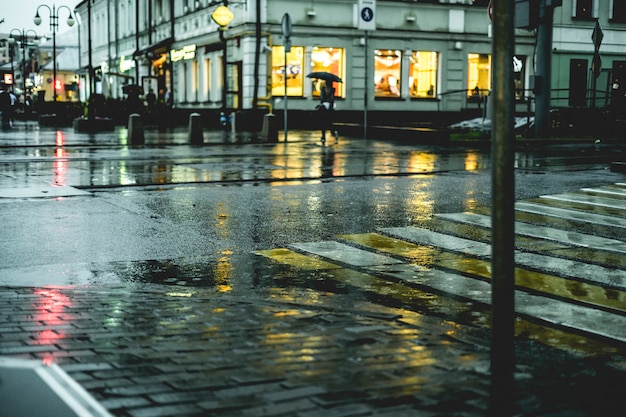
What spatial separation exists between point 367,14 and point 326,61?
14301 mm

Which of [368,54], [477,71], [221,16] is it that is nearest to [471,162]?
[221,16]

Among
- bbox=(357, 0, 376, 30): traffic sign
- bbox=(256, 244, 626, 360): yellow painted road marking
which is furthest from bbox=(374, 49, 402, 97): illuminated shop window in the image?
bbox=(256, 244, 626, 360): yellow painted road marking

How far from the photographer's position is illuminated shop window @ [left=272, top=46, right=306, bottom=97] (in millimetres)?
38469

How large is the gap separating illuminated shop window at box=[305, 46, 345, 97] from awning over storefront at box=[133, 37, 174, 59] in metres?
11.2

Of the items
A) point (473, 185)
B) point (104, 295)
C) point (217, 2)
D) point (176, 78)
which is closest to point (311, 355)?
point (104, 295)

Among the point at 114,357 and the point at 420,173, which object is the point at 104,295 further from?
the point at 420,173

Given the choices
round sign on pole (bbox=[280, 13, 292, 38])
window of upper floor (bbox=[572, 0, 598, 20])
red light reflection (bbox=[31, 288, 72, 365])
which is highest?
window of upper floor (bbox=[572, 0, 598, 20])

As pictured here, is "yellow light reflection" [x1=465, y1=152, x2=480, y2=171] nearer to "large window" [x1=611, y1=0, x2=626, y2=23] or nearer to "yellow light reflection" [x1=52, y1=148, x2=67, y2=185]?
"yellow light reflection" [x1=52, y1=148, x2=67, y2=185]

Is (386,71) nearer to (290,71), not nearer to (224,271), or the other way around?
(290,71)

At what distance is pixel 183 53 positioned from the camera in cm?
4553

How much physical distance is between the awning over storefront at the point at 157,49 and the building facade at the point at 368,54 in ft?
0.50

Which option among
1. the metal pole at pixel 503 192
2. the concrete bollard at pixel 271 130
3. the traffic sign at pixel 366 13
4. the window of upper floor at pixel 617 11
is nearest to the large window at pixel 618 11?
the window of upper floor at pixel 617 11

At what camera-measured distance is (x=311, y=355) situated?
14.5 ft

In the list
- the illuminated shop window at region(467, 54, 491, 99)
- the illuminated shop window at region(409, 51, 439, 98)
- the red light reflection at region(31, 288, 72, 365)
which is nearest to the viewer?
the red light reflection at region(31, 288, 72, 365)
